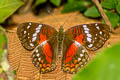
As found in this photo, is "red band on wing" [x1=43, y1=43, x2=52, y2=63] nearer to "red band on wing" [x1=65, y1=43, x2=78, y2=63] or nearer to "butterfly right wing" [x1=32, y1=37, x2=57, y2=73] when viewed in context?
"butterfly right wing" [x1=32, y1=37, x2=57, y2=73]

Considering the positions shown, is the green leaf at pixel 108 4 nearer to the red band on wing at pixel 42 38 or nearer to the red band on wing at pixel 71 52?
the red band on wing at pixel 71 52

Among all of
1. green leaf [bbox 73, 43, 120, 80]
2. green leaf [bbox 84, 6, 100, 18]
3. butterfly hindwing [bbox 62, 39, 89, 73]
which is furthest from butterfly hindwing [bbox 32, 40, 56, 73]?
green leaf [bbox 73, 43, 120, 80]

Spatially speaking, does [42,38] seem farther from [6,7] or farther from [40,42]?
[6,7]

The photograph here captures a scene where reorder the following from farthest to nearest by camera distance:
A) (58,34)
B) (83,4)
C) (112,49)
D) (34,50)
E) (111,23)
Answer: (83,4), (111,23), (58,34), (34,50), (112,49)

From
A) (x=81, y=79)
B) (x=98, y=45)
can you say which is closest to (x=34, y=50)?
(x=98, y=45)

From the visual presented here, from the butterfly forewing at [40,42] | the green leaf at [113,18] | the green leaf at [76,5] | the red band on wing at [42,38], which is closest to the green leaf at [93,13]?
the green leaf at [113,18]

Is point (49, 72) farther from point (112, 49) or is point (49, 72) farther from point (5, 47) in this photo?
point (112, 49)
